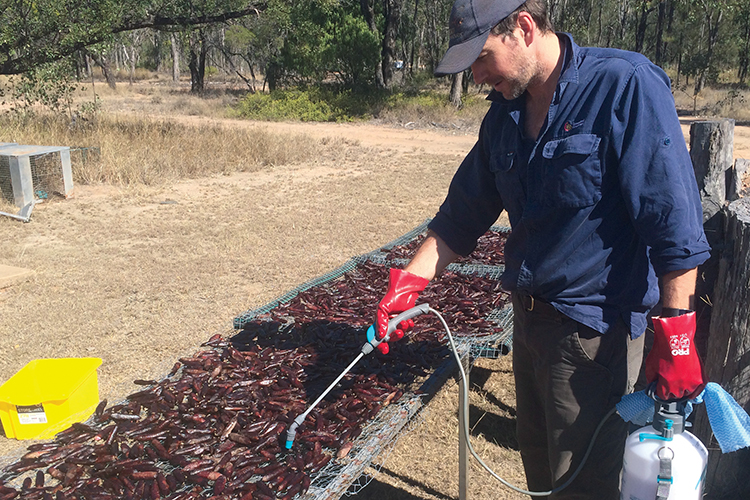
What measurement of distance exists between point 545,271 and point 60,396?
3.43 m

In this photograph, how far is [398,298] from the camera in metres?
2.97

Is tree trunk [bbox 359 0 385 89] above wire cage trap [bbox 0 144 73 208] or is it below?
above

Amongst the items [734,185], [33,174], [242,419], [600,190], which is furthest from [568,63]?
[33,174]

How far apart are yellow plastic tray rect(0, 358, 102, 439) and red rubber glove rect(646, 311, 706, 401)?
3.75m

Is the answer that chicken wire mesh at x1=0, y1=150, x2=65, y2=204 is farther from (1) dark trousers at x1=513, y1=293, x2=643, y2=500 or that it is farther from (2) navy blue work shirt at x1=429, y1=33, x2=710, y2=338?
(1) dark trousers at x1=513, y1=293, x2=643, y2=500

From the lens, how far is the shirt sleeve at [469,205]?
297cm

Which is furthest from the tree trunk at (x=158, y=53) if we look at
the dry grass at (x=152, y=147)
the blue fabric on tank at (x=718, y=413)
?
the blue fabric on tank at (x=718, y=413)

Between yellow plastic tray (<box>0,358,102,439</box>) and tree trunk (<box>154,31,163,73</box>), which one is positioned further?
tree trunk (<box>154,31,163,73</box>)

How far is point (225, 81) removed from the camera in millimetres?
56938

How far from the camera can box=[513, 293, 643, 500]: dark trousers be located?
2.57 metres

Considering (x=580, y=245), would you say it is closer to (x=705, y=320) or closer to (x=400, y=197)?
(x=705, y=320)

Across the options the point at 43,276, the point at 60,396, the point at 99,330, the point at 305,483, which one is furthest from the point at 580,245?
the point at 43,276

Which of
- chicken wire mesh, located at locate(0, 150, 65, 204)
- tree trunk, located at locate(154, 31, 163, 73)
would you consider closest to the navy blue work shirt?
chicken wire mesh, located at locate(0, 150, 65, 204)

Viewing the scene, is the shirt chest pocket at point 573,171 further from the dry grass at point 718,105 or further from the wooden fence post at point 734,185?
the dry grass at point 718,105
